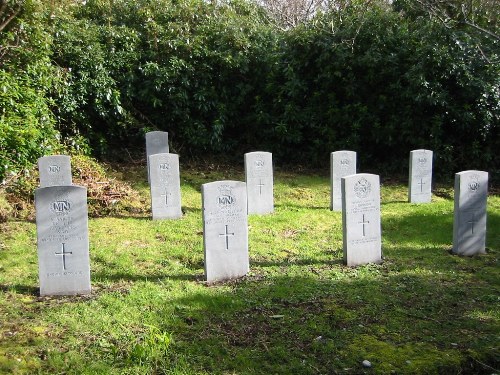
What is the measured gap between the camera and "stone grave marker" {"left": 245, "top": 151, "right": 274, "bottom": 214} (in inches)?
406

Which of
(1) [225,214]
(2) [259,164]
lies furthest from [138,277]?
(2) [259,164]

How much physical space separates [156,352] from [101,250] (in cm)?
348

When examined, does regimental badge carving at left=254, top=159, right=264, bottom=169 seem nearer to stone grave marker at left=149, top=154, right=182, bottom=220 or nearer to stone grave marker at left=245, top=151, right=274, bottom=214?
stone grave marker at left=245, top=151, right=274, bottom=214

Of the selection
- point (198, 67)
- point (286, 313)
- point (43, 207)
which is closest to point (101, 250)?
point (43, 207)

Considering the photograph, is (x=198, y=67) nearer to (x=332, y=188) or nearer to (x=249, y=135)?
(x=249, y=135)

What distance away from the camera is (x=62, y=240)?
20.2 feet

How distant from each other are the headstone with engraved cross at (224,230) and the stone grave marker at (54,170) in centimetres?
414

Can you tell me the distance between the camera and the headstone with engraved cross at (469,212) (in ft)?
25.9

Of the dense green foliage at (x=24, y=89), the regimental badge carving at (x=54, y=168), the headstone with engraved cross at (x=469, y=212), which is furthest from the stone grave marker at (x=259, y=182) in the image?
the dense green foliage at (x=24, y=89)

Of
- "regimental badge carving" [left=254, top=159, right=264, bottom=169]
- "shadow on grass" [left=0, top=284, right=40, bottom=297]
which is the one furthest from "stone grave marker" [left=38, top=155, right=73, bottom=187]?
"shadow on grass" [left=0, top=284, right=40, bottom=297]

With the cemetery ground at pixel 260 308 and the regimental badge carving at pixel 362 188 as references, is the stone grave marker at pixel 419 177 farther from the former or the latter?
the regimental badge carving at pixel 362 188

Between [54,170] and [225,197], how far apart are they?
444cm

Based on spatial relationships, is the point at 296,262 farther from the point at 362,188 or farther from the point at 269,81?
the point at 269,81

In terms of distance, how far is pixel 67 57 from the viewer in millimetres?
13781
